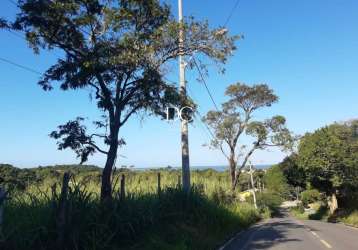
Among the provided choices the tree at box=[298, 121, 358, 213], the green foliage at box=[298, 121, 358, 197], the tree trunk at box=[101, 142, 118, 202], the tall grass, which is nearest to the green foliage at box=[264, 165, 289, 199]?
the tree at box=[298, 121, 358, 213]

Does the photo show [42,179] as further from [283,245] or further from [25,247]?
[283,245]

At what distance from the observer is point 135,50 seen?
512 inches

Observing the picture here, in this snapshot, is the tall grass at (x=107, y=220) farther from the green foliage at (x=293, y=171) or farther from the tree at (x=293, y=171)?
the green foliage at (x=293, y=171)

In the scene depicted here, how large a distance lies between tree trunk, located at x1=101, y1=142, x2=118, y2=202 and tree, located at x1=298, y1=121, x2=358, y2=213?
103 ft

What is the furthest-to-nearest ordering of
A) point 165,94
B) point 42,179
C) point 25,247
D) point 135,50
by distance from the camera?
point 165,94 → point 135,50 → point 42,179 → point 25,247

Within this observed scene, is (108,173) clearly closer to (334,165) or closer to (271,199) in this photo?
(334,165)

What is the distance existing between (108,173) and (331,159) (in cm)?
3253

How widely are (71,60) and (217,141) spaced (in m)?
32.1

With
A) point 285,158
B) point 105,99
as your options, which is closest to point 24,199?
point 105,99

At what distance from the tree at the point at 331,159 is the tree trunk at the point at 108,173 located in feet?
103


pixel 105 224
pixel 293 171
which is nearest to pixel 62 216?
pixel 105 224

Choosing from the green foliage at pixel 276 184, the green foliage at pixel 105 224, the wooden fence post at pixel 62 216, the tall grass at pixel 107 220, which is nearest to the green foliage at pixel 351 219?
the tall grass at pixel 107 220

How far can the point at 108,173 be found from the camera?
1273 centimetres

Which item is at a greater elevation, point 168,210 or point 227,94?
point 227,94
